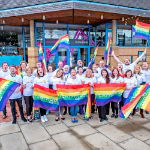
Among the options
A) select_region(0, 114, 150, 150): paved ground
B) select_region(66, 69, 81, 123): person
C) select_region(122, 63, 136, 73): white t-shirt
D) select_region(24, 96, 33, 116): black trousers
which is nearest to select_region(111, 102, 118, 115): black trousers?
select_region(0, 114, 150, 150): paved ground

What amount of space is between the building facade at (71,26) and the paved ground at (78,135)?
6.76m

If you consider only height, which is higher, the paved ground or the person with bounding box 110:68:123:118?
the person with bounding box 110:68:123:118

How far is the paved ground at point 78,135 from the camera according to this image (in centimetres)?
383

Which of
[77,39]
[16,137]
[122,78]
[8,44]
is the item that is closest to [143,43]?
[77,39]

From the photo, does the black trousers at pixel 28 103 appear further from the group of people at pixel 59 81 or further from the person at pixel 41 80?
the person at pixel 41 80

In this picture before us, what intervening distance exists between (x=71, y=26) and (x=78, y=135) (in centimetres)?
1098

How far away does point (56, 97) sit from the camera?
5121 mm

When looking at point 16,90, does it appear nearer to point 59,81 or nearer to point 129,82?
point 59,81

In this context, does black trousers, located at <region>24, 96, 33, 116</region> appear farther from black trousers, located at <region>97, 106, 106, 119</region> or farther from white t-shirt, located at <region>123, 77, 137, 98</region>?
white t-shirt, located at <region>123, 77, 137, 98</region>

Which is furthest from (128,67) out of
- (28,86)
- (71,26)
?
(71,26)

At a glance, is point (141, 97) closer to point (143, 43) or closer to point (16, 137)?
point (16, 137)

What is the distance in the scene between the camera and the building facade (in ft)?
32.4

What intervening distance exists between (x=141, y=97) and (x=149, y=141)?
1330 millimetres

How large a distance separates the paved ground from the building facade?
22.2ft
